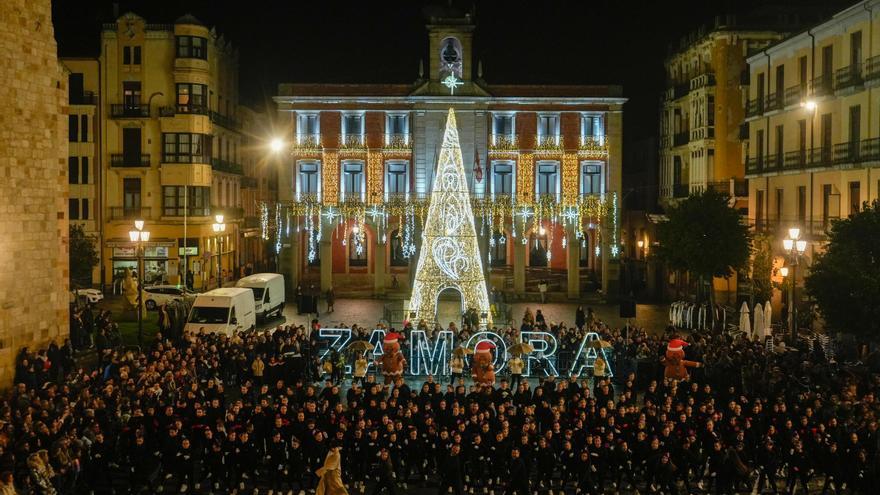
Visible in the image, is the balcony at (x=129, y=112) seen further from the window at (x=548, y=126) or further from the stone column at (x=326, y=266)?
the window at (x=548, y=126)

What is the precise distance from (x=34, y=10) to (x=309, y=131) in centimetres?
3068

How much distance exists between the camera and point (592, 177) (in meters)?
60.4

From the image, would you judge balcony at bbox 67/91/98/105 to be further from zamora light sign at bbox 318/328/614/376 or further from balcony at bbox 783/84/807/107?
balcony at bbox 783/84/807/107

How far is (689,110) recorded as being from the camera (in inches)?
2365

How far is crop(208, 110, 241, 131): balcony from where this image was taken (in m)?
58.0

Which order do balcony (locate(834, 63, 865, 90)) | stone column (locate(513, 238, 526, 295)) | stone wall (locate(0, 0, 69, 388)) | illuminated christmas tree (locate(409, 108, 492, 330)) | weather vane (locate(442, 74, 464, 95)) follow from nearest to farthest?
stone wall (locate(0, 0, 69, 388)) → illuminated christmas tree (locate(409, 108, 492, 330)) → balcony (locate(834, 63, 865, 90)) → stone column (locate(513, 238, 526, 295)) → weather vane (locate(442, 74, 464, 95))

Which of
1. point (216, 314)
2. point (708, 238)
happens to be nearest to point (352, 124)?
point (708, 238)

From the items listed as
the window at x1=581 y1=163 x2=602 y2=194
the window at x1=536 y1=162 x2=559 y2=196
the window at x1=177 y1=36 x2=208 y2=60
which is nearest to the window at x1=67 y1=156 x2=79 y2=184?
the window at x1=177 y1=36 x2=208 y2=60

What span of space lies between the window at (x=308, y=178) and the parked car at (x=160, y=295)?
1425cm

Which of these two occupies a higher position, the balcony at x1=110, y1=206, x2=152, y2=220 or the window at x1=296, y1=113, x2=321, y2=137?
the window at x1=296, y1=113, x2=321, y2=137

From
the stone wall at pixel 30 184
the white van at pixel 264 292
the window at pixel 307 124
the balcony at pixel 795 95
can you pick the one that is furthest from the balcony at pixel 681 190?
the stone wall at pixel 30 184

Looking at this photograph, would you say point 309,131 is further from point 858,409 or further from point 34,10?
point 858,409

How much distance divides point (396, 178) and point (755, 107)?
20147 mm

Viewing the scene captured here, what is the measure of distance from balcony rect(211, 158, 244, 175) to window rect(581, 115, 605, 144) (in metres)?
20.1
